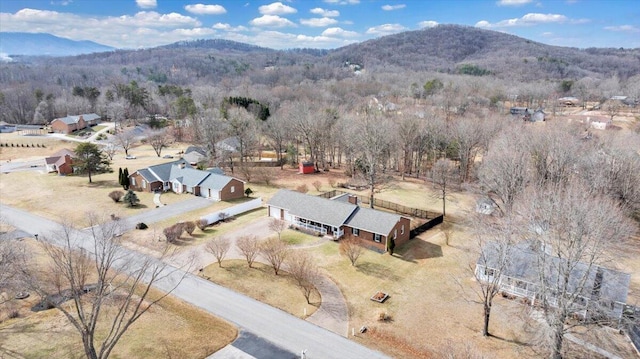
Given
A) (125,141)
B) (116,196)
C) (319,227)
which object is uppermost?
(125,141)

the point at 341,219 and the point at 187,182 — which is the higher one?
the point at 187,182

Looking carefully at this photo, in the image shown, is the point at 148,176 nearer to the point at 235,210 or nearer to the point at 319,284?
the point at 235,210

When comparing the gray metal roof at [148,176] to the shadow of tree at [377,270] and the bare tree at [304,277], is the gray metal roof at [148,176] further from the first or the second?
the shadow of tree at [377,270]

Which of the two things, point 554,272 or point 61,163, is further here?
point 61,163

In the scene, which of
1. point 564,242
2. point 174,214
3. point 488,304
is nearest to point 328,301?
point 488,304

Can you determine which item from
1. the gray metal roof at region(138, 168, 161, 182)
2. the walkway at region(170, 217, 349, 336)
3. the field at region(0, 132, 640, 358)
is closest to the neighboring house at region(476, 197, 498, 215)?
the field at region(0, 132, 640, 358)

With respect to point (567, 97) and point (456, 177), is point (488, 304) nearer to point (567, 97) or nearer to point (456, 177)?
point (456, 177)

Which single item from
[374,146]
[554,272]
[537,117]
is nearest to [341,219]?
[374,146]
